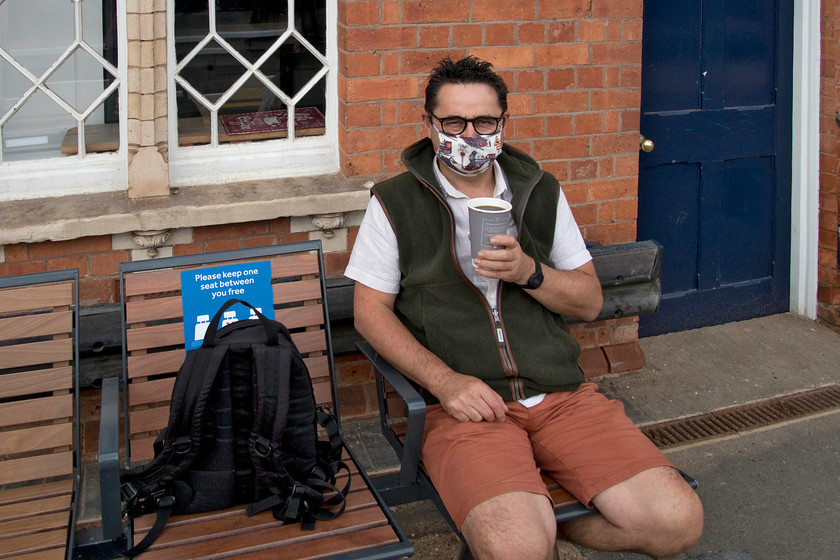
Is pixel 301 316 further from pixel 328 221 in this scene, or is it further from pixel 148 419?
pixel 328 221

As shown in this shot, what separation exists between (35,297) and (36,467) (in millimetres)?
520

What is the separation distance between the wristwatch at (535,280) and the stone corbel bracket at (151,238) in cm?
152

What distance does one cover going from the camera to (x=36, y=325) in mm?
3055

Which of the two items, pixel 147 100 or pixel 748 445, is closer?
pixel 147 100

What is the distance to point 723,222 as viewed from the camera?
17.3 ft

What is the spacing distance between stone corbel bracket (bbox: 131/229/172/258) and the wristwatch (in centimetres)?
152

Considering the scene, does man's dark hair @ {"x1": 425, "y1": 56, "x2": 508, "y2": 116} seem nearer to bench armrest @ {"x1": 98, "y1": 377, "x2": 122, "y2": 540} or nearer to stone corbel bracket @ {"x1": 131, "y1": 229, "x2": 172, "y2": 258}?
stone corbel bracket @ {"x1": 131, "y1": 229, "x2": 172, "y2": 258}

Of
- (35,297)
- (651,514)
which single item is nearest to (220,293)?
(35,297)

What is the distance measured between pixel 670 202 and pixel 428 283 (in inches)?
94.4

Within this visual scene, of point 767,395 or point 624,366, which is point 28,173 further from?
point 767,395

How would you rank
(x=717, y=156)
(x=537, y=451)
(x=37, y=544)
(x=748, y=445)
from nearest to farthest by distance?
(x=37, y=544)
(x=537, y=451)
(x=748, y=445)
(x=717, y=156)

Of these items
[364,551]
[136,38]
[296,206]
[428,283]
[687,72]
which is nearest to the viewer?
[364,551]

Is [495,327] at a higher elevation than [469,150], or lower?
lower

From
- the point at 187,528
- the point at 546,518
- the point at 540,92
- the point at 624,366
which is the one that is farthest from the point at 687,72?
the point at 187,528
